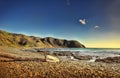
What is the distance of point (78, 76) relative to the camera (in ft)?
36.9

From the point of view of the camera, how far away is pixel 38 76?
10.9m

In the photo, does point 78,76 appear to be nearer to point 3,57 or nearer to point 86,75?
point 86,75

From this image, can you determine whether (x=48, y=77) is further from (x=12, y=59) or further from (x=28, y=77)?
(x=12, y=59)

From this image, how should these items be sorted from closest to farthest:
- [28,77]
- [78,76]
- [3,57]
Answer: [28,77] < [78,76] < [3,57]

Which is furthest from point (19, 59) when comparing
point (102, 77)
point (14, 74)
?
point (102, 77)

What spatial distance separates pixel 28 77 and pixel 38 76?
0.70m

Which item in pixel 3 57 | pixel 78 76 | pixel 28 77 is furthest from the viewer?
pixel 3 57

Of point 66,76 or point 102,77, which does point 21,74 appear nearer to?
point 66,76

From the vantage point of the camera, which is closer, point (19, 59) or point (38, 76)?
point (38, 76)

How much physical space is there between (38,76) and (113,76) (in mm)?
5220

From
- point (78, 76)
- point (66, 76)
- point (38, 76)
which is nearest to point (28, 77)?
point (38, 76)

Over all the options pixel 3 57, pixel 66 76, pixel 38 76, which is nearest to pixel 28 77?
pixel 38 76

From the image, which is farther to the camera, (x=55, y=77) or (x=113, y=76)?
(x=113, y=76)

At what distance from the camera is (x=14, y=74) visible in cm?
1113
